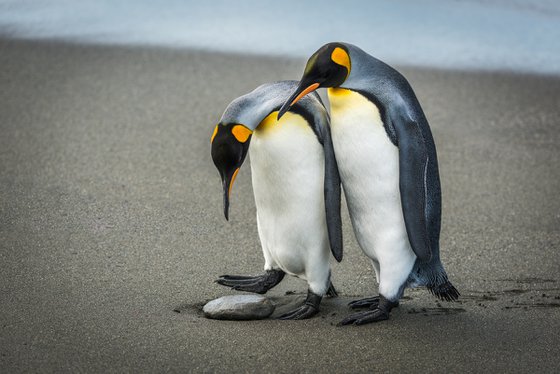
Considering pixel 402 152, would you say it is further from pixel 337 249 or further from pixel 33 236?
pixel 33 236

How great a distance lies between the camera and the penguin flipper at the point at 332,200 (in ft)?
9.82

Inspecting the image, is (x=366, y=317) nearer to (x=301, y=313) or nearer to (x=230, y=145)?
(x=301, y=313)

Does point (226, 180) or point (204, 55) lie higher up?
point (204, 55)

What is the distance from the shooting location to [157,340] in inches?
112

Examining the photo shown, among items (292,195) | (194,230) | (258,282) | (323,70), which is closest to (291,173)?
(292,195)

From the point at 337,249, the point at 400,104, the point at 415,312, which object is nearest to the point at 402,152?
the point at 400,104

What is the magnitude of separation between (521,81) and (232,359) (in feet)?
12.3

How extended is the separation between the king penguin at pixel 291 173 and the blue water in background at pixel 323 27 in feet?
10.6

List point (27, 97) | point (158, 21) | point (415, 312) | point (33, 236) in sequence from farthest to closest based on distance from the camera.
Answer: point (158, 21) → point (27, 97) → point (33, 236) → point (415, 312)

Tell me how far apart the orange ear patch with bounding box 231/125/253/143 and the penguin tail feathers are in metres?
0.79

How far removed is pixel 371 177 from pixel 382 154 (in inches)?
3.2

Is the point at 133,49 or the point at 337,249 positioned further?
the point at 133,49

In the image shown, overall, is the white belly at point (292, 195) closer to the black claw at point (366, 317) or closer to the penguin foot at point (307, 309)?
the penguin foot at point (307, 309)

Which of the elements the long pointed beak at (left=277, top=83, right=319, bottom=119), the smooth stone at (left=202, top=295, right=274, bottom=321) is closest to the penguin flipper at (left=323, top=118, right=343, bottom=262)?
the long pointed beak at (left=277, top=83, right=319, bottom=119)
